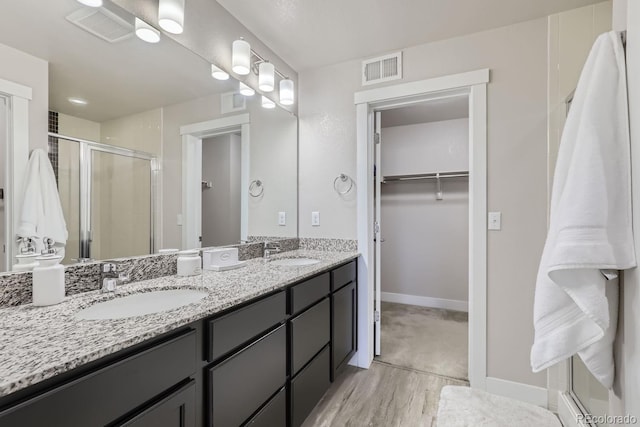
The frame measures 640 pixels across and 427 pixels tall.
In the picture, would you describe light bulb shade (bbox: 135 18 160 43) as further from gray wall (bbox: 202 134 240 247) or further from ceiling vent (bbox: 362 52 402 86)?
ceiling vent (bbox: 362 52 402 86)

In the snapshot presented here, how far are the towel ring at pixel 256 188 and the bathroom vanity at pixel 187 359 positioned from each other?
0.74 metres

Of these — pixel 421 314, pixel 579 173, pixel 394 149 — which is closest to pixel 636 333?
pixel 579 173

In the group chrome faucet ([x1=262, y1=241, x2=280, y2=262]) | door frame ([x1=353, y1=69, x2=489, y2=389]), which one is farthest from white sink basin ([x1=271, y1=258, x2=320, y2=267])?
door frame ([x1=353, y1=69, x2=489, y2=389])

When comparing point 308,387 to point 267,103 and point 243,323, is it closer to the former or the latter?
point 243,323

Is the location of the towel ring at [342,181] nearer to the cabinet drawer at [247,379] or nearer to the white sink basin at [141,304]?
the cabinet drawer at [247,379]

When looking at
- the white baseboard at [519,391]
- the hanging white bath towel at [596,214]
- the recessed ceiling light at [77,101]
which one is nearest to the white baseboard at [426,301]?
the white baseboard at [519,391]

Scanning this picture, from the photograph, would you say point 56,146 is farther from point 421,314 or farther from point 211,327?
point 421,314

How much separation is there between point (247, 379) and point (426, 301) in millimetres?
3103

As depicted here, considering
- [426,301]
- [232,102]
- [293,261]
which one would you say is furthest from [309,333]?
[426,301]

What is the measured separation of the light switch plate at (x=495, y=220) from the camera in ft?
6.33

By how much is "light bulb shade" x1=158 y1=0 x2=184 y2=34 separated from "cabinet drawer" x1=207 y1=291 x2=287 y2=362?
1395 mm

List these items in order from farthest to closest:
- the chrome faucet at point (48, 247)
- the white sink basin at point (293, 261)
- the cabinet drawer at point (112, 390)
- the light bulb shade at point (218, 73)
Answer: the white sink basin at point (293, 261) → the light bulb shade at point (218, 73) → the chrome faucet at point (48, 247) → the cabinet drawer at point (112, 390)

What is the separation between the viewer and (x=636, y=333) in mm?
766

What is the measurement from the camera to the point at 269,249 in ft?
7.14
